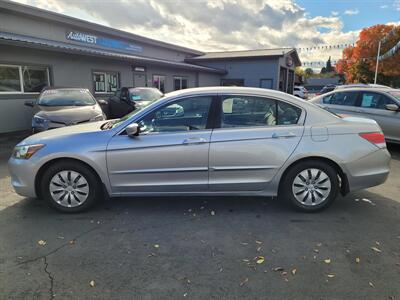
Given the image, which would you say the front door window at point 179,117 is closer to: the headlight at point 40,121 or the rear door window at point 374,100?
the headlight at point 40,121

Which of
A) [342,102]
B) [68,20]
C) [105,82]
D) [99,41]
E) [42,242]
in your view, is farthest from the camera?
[99,41]

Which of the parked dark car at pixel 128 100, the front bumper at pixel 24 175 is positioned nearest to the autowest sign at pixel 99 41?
Answer: the parked dark car at pixel 128 100

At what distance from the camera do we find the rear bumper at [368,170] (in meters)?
3.99

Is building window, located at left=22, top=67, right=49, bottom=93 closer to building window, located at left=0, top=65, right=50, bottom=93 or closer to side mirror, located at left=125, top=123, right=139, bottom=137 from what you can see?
building window, located at left=0, top=65, right=50, bottom=93

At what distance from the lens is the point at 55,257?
3.07m

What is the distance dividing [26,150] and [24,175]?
1.07 ft

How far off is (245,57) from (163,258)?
2498cm

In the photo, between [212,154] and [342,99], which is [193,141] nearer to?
[212,154]

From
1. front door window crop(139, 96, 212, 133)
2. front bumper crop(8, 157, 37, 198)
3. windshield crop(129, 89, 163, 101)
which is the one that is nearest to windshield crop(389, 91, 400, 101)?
front door window crop(139, 96, 212, 133)

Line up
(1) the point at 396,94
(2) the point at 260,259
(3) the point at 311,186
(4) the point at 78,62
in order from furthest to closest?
(4) the point at 78,62 → (1) the point at 396,94 → (3) the point at 311,186 → (2) the point at 260,259

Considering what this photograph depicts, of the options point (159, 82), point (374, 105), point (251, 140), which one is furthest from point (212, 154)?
point (159, 82)

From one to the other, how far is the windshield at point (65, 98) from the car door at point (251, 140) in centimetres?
636

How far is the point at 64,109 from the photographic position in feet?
27.3

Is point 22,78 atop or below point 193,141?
atop
